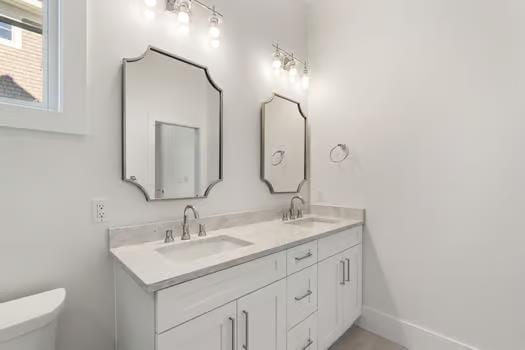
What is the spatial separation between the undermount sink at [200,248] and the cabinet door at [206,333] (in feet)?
1.28

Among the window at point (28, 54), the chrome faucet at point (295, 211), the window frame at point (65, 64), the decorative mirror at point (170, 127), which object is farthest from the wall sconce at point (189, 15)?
the chrome faucet at point (295, 211)

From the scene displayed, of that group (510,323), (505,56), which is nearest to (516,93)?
(505,56)

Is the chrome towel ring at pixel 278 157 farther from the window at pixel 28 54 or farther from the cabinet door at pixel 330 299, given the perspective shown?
the window at pixel 28 54

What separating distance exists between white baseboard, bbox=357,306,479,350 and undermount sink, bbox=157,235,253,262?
4.46ft

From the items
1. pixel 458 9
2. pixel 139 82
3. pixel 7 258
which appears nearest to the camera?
pixel 7 258

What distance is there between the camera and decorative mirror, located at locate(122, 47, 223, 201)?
134 centimetres

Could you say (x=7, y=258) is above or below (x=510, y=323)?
above

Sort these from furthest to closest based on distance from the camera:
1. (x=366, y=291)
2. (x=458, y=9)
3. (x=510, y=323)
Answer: (x=366, y=291), (x=458, y=9), (x=510, y=323)

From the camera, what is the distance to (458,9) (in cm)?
165

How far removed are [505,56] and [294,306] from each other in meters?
1.95

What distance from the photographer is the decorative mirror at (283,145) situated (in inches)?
81.0

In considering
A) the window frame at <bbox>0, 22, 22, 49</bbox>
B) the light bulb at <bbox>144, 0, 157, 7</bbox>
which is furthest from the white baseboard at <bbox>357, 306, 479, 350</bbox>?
the window frame at <bbox>0, 22, 22, 49</bbox>

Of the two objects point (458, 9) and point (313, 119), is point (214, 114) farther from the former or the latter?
point (458, 9)

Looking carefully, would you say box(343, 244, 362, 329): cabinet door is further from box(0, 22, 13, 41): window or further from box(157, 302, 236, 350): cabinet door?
box(0, 22, 13, 41): window
